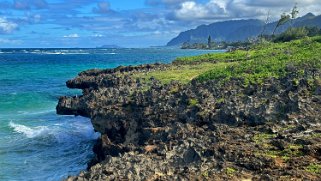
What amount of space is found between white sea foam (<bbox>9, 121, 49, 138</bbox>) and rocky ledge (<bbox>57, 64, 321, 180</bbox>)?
7.74 metres

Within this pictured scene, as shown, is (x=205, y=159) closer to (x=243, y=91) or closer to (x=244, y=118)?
(x=244, y=118)

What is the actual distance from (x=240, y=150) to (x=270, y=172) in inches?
74.4

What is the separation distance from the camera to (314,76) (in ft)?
74.6

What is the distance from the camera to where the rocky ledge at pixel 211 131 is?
12797 mm

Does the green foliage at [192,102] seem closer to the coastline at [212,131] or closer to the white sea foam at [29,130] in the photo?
the coastline at [212,131]

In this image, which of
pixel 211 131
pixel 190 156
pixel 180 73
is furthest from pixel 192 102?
pixel 180 73

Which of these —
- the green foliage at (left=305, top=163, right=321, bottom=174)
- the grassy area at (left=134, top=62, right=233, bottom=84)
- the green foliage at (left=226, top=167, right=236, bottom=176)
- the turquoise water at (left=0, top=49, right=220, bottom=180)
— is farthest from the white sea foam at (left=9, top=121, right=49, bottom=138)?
the green foliage at (left=305, top=163, right=321, bottom=174)

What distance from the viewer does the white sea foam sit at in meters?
34.2

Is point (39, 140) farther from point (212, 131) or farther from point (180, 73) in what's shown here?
point (212, 131)

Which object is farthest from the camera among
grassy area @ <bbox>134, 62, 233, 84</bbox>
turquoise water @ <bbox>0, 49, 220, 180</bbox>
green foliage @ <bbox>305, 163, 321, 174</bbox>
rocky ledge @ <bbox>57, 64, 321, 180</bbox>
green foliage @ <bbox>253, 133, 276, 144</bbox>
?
grassy area @ <bbox>134, 62, 233, 84</bbox>

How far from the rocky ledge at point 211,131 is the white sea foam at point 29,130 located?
774cm

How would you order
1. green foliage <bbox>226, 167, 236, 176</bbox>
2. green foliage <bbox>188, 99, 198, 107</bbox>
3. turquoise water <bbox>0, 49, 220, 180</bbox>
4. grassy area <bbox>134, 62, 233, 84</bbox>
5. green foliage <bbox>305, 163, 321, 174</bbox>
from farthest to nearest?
grassy area <bbox>134, 62, 233, 84</bbox> → turquoise water <bbox>0, 49, 220, 180</bbox> → green foliage <bbox>188, 99, 198, 107</bbox> → green foliage <bbox>226, 167, 236, 176</bbox> → green foliage <bbox>305, 163, 321, 174</bbox>

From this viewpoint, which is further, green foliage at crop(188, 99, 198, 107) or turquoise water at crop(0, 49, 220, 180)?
turquoise water at crop(0, 49, 220, 180)

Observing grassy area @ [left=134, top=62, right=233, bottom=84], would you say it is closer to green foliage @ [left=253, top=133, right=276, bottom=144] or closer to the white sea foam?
the white sea foam
